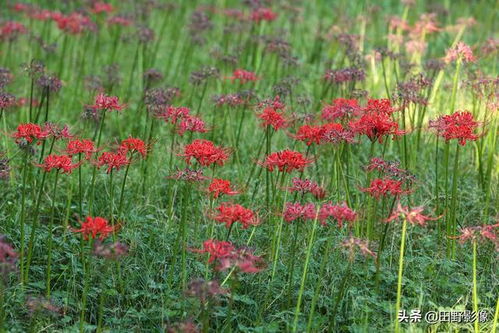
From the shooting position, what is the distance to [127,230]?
3965mm

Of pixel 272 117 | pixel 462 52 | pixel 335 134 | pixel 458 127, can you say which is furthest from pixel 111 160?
pixel 462 52

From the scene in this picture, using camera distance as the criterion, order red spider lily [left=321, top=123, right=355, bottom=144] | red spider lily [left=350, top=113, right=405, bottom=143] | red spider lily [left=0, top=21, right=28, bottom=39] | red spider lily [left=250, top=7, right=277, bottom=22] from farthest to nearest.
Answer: red spider lily [left=250, top=7, right=277, bottom=22] → red spider lily [left=0, top=21, right=28, bottom=39] → red spider lily [left=321, top=123, right=355, bottom=144] → red spider lily [left=350, top=113, right=405, bottom=143]

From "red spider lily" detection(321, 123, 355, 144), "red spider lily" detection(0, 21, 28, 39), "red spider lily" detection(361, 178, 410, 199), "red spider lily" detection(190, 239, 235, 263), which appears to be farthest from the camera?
"red spider lily" detection(0, 21, 28, 39)

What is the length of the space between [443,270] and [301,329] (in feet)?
2.96

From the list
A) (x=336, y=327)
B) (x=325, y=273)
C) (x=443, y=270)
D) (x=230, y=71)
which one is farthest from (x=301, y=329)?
(x=230, y=71)

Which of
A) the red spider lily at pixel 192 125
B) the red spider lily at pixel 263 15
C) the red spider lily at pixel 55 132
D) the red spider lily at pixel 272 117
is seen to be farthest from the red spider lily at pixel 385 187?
the red spider lily at pixel 263 15

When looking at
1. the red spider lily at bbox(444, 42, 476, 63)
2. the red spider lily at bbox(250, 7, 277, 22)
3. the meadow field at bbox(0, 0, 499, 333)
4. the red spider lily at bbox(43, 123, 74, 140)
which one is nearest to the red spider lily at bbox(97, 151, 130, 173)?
the meadow field at bbox(0, 0, 499, 333)

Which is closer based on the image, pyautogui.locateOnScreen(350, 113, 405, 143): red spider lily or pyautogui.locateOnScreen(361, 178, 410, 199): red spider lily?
pyautogui.locateOnScreen(361, 178, 410, 199): red spider lily

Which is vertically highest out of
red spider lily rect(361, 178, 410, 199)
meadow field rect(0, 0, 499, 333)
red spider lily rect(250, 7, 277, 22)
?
red spider lily rect(250, 7, 277, 22)

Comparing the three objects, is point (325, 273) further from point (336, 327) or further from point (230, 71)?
point (230, 71)

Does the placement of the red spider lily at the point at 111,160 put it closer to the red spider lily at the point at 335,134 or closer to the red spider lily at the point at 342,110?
the red spider lily at the point at 335,134

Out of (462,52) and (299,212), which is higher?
(462,52)

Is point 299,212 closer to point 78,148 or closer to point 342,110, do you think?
point 342,110

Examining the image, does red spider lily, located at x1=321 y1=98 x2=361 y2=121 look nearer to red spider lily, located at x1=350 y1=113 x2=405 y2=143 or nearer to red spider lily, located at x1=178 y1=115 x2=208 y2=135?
red spider lily, located at x1=350 y1=113 x2=405 y2=143
